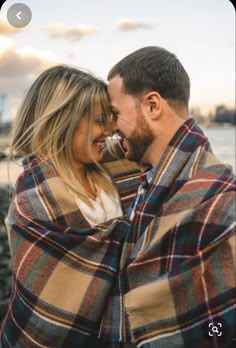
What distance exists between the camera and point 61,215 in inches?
82.2

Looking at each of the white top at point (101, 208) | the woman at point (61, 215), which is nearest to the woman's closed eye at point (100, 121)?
the woman at point (61, 215)

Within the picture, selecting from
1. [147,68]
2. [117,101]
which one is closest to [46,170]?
[117,101]

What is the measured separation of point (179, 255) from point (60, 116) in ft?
2.50

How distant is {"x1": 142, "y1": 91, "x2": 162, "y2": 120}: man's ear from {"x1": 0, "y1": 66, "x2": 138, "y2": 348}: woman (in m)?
0.23

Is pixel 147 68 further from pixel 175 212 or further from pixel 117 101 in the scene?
pixel 175 212

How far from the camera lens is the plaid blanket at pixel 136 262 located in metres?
1.79

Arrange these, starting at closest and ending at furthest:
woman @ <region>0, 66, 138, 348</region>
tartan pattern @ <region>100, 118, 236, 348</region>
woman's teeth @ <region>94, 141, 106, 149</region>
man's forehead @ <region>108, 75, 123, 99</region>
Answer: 1. tartan pattern @ <region>100, 118, 236, 348</region>
2. woman @ <region>0, 66, 138, 348</region>
3. man's forehead @ <region>108, 75, 123, 99</region>
4. woman's teeth @ <region>94, 141, 106, 149</region>

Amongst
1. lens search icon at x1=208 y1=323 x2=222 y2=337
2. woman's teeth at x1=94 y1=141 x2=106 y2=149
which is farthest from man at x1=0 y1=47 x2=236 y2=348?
woman's teeth at x1=94 y1=141 x2=106 y2=149

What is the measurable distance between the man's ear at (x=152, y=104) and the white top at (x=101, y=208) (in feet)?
1.39

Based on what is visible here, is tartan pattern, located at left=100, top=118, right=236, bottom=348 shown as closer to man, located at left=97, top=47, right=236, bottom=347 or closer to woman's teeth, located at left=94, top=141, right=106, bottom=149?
man, located at left=97, top=47, right=236, bottom=347

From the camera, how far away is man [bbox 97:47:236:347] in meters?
Result: 1.78

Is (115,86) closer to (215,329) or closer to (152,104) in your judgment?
(152,104)

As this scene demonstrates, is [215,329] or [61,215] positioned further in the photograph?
[61,215]

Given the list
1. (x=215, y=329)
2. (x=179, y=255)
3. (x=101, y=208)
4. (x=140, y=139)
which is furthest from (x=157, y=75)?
(x=215, y=329)
